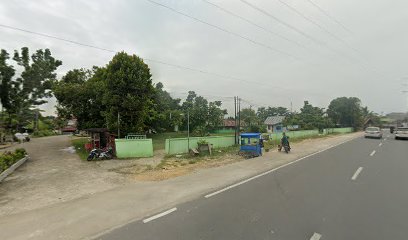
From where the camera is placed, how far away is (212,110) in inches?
2072

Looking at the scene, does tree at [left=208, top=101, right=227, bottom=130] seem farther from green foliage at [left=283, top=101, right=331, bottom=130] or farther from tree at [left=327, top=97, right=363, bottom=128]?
tree at [left=327, top=97, right=363, bottom=128]

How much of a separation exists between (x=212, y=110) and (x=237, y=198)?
45059 millimetres

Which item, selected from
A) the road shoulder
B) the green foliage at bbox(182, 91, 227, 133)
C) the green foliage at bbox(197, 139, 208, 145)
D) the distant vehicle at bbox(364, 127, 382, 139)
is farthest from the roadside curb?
the distant vehicle at bbox(364, 127, 382, 139)

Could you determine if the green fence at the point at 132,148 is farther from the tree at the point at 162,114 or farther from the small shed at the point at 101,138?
the tree at the point at 162,114

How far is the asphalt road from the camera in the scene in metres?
5.21

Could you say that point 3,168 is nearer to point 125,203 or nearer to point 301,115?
point 125,203

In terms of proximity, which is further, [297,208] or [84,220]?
[297,208]

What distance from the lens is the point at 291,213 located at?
6340 mm

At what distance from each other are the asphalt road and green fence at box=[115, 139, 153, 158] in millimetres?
9928

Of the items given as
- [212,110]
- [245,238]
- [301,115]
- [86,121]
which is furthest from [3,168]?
[301,115]

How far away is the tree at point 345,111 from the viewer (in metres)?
71.0

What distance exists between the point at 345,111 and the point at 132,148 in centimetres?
6792

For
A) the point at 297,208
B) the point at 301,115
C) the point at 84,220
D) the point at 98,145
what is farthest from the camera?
the point at 301,115

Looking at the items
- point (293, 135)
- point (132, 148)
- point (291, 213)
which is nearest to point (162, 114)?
point (293, 135)
